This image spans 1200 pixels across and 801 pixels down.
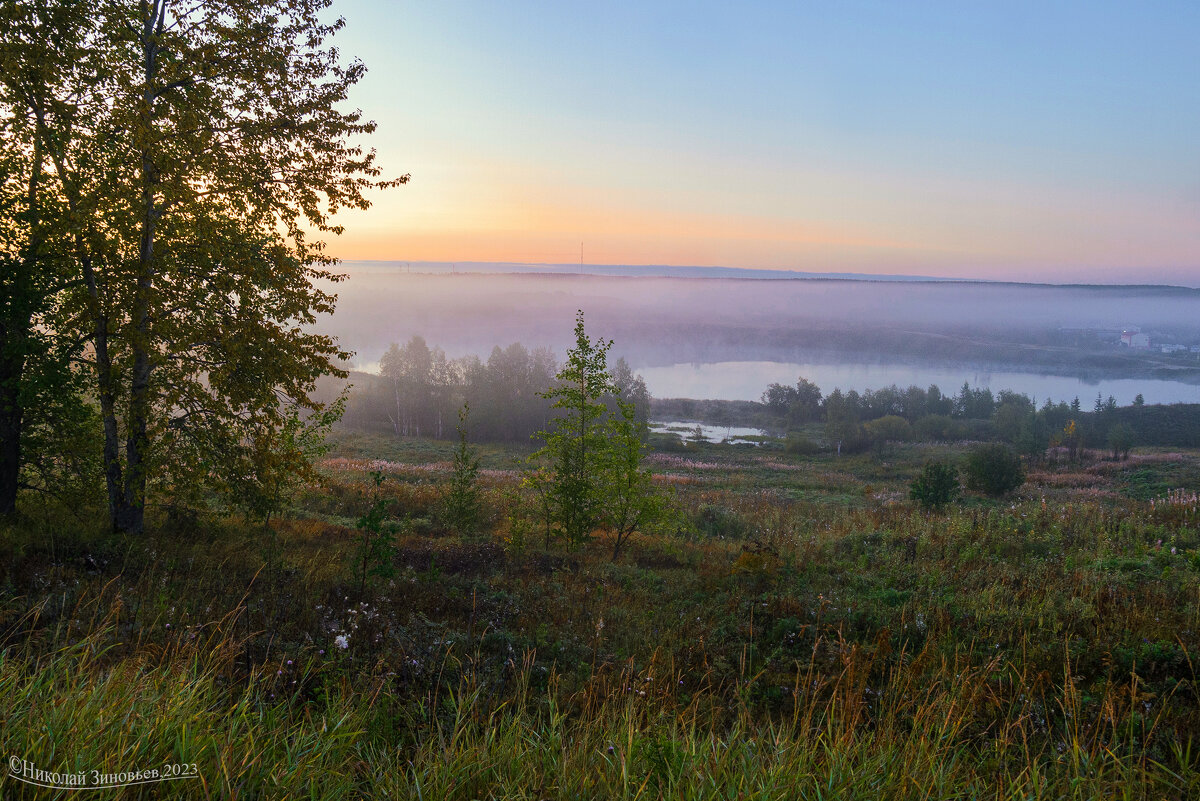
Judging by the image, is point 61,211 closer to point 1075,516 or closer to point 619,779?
point 619,779

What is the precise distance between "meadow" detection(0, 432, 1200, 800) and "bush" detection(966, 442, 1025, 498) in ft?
43.7

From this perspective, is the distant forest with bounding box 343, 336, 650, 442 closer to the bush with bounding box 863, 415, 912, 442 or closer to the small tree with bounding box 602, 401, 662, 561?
the bush with bounding box 863, 415, 912, 442

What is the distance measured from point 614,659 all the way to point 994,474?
94.3 ft

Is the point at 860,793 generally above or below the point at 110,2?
below

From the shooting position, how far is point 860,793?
8.39 ft

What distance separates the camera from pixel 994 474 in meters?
27.7

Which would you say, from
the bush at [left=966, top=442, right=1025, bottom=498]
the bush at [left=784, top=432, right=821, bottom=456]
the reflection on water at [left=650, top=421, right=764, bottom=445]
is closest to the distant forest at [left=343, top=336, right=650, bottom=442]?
the reflection on water at [left=650, top=421, right=764, bottom=445]

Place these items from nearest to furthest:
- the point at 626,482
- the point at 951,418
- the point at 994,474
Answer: the point at 626,482
the point at 994,474
the point at 951,418

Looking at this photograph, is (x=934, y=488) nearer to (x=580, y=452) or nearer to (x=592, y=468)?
(x=592, y=468)

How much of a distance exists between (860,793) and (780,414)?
106 metres

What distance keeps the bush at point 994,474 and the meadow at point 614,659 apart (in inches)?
524

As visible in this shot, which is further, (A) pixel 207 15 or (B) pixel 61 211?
(A) pixel 207 15

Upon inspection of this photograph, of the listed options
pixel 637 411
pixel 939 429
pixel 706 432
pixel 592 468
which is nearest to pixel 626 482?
pixel 592 468

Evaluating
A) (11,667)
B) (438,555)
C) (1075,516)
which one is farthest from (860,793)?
(1075,516)
